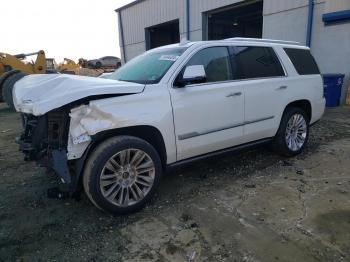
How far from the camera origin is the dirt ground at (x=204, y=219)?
2758 mm

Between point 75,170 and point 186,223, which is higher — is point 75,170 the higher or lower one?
the higher one

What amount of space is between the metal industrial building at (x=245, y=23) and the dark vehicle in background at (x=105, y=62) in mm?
9920

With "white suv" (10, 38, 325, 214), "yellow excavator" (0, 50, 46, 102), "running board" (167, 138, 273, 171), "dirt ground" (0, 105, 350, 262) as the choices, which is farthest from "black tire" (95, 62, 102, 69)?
"running board" (167, 138, 273, 171)

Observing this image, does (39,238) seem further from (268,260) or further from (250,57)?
(250,57)

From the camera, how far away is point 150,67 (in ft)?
13.2

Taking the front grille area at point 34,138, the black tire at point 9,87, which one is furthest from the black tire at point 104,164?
the black tire at point 9,87

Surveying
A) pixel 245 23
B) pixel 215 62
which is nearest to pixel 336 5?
pixel 215 62

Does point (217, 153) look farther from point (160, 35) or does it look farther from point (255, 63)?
point (160, 35)

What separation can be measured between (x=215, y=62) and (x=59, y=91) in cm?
201

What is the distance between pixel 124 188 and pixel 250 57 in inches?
102

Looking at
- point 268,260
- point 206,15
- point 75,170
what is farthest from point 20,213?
point 206,15

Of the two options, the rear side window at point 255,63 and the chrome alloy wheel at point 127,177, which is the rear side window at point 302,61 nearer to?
the rear side window at point 255,63

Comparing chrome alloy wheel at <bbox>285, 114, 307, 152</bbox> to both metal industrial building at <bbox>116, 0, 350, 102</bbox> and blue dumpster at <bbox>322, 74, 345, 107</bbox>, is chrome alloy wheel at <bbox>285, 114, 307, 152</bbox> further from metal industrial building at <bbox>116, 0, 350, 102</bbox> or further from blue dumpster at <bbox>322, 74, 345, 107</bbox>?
metal industrial building at <bbox>116, 0, 350, 102</bbox>

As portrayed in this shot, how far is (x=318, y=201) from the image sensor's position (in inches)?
142
